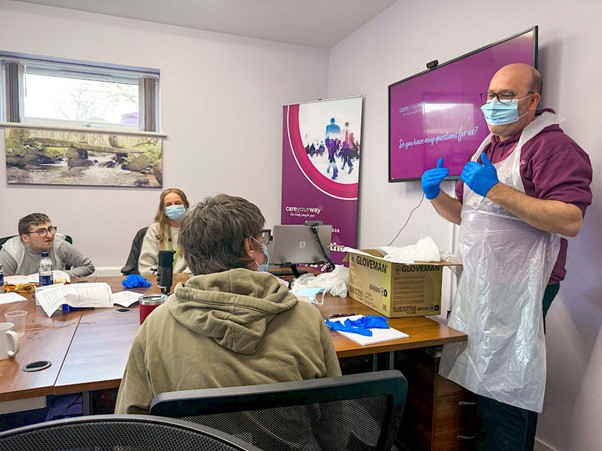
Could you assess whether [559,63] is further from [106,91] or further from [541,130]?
[106,91]

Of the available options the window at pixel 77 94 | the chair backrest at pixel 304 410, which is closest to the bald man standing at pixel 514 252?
the chair backrest at pixel 304 410

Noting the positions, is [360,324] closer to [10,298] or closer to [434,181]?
[434,181]

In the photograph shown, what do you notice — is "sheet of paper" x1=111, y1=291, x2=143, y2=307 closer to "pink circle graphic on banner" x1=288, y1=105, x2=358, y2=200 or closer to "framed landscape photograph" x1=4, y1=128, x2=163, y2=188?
Answer: "framed landscape photograph" x1=4, y1=128, x2=163, y2=188

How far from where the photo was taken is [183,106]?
3709mm

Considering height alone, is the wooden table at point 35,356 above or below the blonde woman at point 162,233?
below

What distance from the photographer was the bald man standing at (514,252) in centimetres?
141

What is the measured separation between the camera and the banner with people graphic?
3.55m

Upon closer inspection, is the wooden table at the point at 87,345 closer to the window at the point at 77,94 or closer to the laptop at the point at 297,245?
the laptop at the point at 297,245

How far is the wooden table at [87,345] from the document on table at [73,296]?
3 cm

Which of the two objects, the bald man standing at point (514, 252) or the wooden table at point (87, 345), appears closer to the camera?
the wooden table at point (87, 345)

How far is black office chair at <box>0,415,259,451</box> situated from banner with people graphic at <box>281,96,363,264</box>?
9.91 ft

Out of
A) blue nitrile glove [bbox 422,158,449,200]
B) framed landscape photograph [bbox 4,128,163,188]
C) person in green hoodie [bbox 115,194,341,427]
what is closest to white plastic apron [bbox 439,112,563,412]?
blue nitrile glove [bbox 422,158,449,200]

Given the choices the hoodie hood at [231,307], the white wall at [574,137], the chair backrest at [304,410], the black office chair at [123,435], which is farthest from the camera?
the white wall at [574,137]

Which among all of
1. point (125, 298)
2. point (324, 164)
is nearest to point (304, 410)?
point (125, 298)
